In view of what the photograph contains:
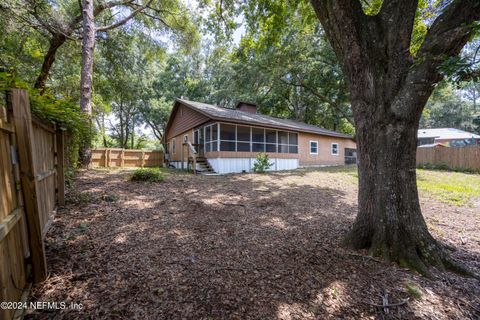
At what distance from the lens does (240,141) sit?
499 inches

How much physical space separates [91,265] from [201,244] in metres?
1.37

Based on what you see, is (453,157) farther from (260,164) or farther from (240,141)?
(240,141)

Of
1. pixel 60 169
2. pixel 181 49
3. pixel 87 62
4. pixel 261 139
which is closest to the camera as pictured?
pixel 60 169

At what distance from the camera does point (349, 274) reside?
259 cm

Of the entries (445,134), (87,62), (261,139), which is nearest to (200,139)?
(261,139)

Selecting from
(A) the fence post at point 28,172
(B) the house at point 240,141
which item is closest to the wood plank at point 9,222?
(A) the fence post at point 28,172

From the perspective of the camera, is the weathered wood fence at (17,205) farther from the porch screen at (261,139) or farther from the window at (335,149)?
the window at (335,149)

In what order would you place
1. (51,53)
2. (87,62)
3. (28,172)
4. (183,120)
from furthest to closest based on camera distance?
(183,120), (51,53), (87,62), (28,172)

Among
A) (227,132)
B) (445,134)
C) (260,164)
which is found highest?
(445,134)

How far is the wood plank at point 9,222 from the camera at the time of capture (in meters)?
1.50

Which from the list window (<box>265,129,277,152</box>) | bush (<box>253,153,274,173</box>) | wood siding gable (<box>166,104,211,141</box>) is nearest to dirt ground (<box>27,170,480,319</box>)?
bush (<box>253,153,274,173</box>)

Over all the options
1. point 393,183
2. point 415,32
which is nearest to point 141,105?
point 415,32

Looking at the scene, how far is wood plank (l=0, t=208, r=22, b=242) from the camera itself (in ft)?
4.92

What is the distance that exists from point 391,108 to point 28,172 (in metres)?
4.23
